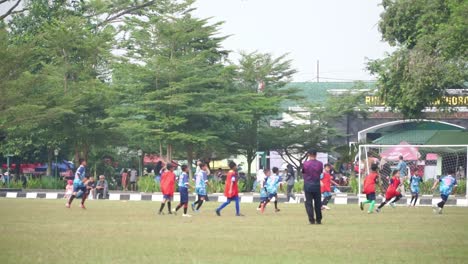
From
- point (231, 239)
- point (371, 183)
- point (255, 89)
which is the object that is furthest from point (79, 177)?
point (255, 89)

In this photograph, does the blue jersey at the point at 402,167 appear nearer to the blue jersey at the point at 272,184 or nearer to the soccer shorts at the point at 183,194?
the blue jersey at the point at 272,184

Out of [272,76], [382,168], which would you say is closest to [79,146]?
[272,76]

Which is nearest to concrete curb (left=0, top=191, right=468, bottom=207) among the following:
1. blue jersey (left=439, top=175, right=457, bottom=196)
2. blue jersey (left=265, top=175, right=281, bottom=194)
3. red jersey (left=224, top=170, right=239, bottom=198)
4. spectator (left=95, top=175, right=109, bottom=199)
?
spectator (left=95, top=175, right=109, bottom=199)

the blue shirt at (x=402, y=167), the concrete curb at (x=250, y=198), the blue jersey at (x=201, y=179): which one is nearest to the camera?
the blue jersey at (x=201, y=179)

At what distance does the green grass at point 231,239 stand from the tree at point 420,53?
17864 millimetres

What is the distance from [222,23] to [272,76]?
17.6ft

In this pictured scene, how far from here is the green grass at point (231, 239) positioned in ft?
47.3

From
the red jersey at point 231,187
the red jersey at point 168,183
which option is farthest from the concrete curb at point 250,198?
the red jersey at point 231,187

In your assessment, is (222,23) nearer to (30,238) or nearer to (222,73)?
(222,73)

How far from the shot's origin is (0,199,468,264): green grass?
1441cm

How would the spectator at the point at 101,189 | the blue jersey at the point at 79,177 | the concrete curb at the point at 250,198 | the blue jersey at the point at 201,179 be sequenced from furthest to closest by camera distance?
the spectator at the point at 101,189 → the concrete curb at the point at 250,198 → the blue jersey at the point at 79,177 → the blue jersey at the point at 201,179

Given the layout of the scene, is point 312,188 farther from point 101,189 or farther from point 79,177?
point 101,189

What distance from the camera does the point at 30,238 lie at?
59.5 ft

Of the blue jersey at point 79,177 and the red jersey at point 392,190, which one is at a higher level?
the blue jersey at point 79,177
